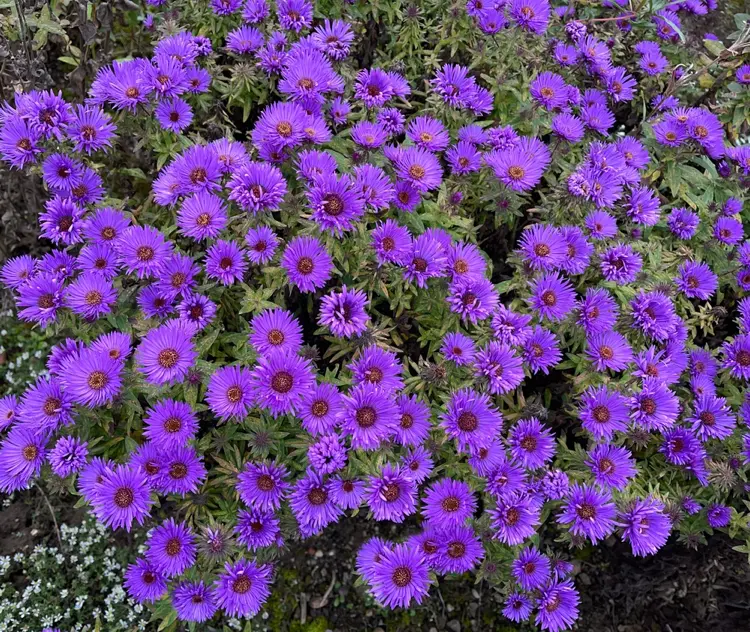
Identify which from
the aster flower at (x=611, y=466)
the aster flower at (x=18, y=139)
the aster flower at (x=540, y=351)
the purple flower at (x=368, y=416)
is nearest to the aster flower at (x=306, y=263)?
the purple flower at (x=368, y=416)

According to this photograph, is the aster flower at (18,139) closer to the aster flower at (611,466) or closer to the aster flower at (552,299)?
the aster flower at (552,299)

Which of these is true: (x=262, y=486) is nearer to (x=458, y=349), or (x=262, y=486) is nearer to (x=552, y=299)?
(x=458, y=349)

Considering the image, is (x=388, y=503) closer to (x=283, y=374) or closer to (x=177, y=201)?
(x=283, y=374)

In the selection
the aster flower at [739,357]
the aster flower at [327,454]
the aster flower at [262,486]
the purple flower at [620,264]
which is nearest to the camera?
the aster flower at [327,454]

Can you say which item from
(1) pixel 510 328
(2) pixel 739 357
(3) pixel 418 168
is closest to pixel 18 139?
(3) pixel 418 168

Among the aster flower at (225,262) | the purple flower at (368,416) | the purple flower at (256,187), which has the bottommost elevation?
the purple flower at (368,416)
